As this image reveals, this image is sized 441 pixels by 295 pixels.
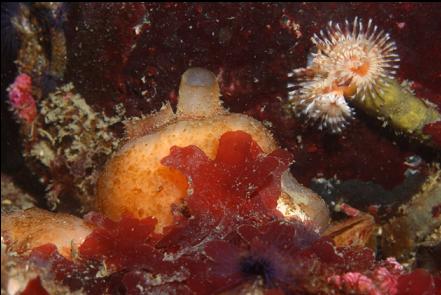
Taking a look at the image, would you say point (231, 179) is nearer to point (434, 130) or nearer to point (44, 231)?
point (44, 231)

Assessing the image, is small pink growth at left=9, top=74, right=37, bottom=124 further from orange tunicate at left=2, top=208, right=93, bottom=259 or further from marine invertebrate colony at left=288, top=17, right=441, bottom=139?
marine invertebrate colony at left=288, top=17, right=441, bottom=139

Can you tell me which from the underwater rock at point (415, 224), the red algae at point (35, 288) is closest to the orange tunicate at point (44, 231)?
the red algae at point (35, 288)

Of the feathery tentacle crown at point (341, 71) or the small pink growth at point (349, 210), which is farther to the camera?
the small pink growth at point (349, 210)

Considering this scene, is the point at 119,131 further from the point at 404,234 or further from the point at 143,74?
the point at 404,234

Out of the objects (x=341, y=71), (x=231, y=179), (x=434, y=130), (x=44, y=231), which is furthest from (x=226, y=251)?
(x=434, y=130)

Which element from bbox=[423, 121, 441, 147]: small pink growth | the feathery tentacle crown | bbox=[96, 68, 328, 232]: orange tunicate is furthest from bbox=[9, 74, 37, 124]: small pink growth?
bbox=[423, 121, 441, 147]: small pink growth

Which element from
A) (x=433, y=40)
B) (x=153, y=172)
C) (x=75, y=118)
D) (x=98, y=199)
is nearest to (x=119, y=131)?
(x=75, y=118)

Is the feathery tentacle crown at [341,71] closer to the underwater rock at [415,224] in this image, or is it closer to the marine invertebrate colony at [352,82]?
the marine invertebrate colony at [352,82]
